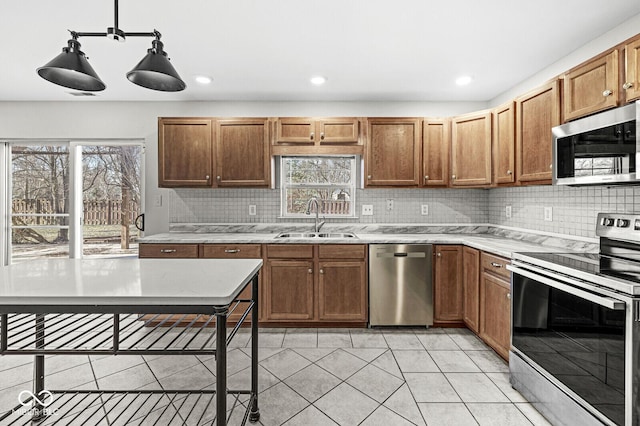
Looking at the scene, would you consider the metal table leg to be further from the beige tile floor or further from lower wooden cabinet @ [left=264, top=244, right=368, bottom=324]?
lower wooden cabinet @ [left=264, top=244, right=368, bottom=324]

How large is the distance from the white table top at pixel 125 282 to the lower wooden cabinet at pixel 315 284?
1.32 m

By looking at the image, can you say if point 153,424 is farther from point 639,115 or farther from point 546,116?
point 546,116

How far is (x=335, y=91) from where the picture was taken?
353cm

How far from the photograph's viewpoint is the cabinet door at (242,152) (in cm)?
352

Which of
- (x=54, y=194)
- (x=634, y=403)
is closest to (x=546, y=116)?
(x=634, y=403)

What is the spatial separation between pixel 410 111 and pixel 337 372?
9.34ft

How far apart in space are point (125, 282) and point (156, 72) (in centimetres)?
101

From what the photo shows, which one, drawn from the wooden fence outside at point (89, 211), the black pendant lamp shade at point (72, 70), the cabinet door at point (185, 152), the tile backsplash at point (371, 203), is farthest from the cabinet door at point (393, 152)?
the wooden fence outside at point (89, 211)

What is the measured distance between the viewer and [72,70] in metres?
1.63

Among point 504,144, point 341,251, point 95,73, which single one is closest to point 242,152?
point 341,251

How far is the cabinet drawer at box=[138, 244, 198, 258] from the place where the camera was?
325 cm

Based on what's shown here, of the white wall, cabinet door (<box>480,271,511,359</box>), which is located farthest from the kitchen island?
the white wall

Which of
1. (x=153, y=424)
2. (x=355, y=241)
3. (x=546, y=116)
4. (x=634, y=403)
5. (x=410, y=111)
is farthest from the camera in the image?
(x=410, y=111)

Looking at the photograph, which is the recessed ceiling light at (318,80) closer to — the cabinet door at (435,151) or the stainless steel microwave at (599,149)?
the cabinet door at (435,151)
